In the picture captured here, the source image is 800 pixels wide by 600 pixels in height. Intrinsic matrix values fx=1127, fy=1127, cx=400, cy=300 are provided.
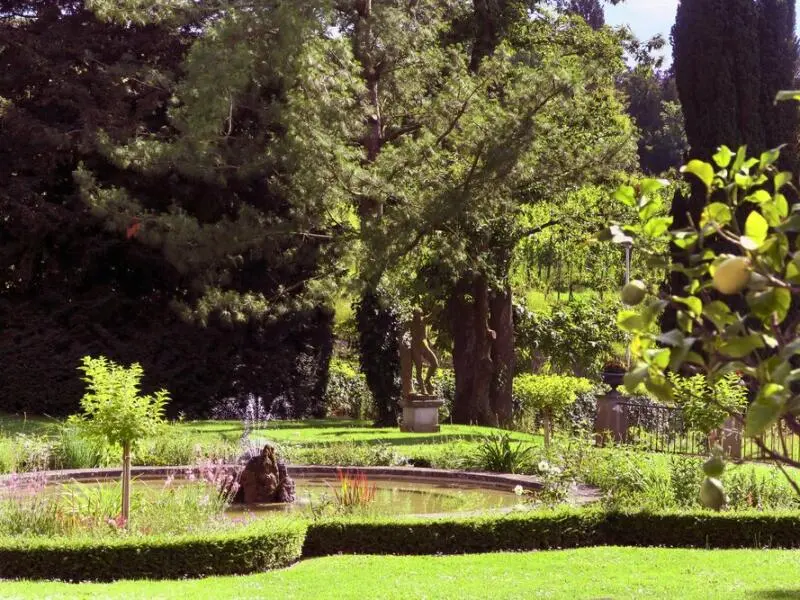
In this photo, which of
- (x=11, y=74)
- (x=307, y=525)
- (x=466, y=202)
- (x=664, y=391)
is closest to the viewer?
(x=664, y=391)

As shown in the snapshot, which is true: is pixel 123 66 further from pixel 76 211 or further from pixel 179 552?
pixel 179 552

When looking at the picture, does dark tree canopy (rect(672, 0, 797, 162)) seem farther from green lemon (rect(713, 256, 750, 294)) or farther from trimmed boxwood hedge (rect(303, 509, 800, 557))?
green lemon (rect(713, 256, 750, 294))

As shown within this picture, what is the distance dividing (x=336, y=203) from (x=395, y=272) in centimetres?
169

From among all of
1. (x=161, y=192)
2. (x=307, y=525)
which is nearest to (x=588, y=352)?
(x=161, y=192)

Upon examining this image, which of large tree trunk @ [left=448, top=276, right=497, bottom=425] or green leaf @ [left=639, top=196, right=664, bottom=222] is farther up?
large tree trunk @ [left=448, top=276, right=497, bottom=425]

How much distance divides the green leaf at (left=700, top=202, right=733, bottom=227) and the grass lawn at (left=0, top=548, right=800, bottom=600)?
5.59 m

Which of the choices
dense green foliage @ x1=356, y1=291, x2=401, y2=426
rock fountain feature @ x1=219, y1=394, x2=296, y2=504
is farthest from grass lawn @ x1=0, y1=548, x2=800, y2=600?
dense green foliage @ x1=356, y1=291, x2=401, y2=426

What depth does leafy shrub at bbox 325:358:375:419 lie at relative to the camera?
24.7 metres

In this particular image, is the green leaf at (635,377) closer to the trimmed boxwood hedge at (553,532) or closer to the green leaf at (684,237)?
the green leaf at (684,237)

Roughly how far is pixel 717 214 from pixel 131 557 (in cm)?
719

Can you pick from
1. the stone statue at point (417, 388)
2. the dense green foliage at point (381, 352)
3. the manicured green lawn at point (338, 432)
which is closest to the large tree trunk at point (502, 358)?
the stone statue at point (417, 388)

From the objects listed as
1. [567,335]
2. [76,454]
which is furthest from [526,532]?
[567,335]

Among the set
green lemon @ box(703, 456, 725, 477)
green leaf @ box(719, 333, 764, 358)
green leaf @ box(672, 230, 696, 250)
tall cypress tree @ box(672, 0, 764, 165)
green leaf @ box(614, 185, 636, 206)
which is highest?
tall cypress tree @ box(672, 0, 764, 165)

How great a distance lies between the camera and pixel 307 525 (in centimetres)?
970
